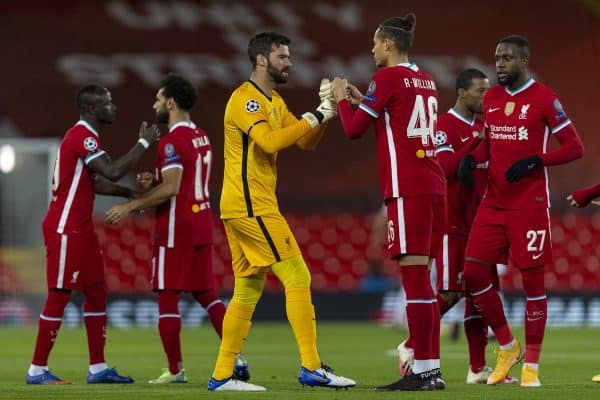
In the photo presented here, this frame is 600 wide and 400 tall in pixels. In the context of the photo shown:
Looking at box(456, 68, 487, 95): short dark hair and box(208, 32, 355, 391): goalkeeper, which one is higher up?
box(456, 68, 487, 95): short dark hair

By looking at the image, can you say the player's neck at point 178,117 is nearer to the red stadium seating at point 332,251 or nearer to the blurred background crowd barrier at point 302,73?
the blurred background crowd barrier at point 302,73

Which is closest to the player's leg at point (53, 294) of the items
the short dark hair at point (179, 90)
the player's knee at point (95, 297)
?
the player's knee at point (95, 297)

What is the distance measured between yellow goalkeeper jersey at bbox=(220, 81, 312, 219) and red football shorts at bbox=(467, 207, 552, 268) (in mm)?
1297

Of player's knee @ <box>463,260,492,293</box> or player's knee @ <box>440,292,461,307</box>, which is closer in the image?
player's knee @ <box>463,260,492,293</box>

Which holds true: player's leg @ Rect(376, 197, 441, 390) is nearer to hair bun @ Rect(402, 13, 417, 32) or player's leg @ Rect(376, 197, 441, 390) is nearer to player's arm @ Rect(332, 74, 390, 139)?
player's arm @ Rect(332, 74, 390, 139)

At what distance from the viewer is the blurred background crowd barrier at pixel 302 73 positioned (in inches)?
825

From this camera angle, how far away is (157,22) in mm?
22531

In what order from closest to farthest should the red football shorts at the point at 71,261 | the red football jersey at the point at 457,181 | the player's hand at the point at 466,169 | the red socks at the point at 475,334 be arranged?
the player's hand at the point at 466,169 → the red socks at the point at 475,334 → the red football shorts at the point at 71,261 → the red football jersey at the point at 457,181

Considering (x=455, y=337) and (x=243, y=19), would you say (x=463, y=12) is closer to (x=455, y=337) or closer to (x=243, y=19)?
(x=243, y=19)

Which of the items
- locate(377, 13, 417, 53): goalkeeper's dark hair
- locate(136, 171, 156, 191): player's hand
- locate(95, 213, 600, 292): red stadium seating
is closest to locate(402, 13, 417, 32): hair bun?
locate(377, 13, 417, 53): goalkeeper's dark hair

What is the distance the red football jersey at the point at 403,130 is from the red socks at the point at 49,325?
102 inches

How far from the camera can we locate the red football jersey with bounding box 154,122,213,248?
8.98 m

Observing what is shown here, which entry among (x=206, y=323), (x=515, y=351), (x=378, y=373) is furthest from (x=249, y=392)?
(x=206, y=323)

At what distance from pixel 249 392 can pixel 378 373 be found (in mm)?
2447
